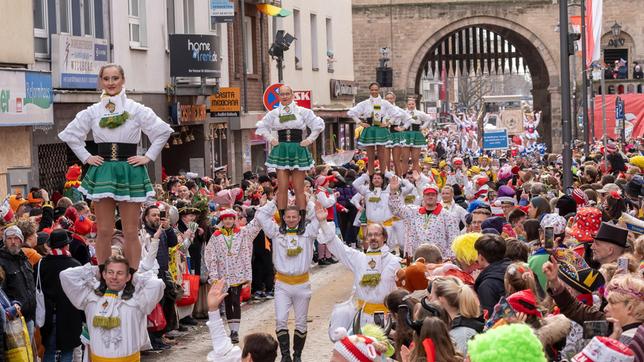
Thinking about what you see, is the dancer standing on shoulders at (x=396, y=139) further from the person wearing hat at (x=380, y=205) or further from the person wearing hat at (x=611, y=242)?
the person wearing hat at (x=611, y=242)

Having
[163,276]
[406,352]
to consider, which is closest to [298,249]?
[163,276]

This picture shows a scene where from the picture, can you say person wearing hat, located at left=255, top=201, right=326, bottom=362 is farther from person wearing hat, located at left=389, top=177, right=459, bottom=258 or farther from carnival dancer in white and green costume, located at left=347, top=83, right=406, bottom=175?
carnival dancer in white and green costume, located at left=347, top=83, right=406, bottom=175

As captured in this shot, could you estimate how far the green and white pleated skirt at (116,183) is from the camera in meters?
11.0

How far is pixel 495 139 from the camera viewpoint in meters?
39.3

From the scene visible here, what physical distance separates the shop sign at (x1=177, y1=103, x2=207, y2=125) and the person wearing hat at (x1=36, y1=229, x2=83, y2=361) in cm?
1381

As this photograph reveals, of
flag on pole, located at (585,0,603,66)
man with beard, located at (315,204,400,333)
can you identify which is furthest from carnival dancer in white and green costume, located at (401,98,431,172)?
man with beard, located at (315,204,400,333)

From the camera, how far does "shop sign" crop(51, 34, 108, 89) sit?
65.9 ft

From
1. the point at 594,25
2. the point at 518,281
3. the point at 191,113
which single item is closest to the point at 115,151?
the point at 518,281

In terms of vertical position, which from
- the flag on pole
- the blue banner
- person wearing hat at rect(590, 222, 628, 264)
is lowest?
person wearing hat at rect(590, 222, 628, 264)

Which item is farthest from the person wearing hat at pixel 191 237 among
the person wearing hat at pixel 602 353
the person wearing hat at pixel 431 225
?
the person wearing hat at pixel 602 353

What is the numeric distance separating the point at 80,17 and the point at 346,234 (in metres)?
6.17

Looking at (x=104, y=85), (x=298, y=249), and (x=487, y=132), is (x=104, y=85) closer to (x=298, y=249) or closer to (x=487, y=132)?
(x=298, y=249)

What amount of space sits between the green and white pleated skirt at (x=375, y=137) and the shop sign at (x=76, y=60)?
4510 millimetres

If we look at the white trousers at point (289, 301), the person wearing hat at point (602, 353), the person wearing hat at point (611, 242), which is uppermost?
the person wearing hat at point (611, 242)
